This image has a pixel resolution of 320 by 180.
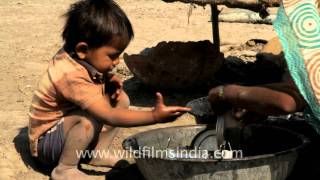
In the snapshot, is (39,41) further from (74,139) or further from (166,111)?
(166,111)

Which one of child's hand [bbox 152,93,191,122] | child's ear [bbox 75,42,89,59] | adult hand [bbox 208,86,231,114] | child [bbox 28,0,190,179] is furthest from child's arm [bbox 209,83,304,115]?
child's ear [bbox 75,42,89,59]

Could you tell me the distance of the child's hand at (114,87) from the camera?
3.77m

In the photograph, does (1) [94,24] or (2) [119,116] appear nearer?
(2) [119,116]

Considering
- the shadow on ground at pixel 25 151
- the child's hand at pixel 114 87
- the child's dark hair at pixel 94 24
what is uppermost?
the child's dark hair at pixel 94 24

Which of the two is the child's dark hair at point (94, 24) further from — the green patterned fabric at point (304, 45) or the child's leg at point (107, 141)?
the green patterned fabric at point (304, 45)

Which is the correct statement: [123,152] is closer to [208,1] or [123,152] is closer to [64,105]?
[64,105]

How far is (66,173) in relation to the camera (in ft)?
11.5

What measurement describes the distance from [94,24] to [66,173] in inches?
32.1

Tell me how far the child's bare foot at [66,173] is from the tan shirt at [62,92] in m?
0.18

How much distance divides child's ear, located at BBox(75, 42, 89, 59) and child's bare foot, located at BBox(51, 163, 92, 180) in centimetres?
60

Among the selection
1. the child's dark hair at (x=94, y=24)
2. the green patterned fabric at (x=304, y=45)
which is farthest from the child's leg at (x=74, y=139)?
the green patterned fabric at (x=304, y=45)

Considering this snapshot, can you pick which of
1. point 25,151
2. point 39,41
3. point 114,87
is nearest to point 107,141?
point 114,87

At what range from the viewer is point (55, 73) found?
3.48 meters

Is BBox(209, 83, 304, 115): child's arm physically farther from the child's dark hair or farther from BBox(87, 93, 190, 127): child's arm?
the child's dark hair
